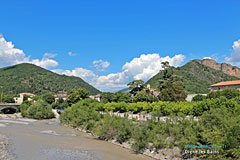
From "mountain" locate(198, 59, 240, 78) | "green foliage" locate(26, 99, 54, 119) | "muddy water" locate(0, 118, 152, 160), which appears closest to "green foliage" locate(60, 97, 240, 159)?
"muddy water" locate(0, 118, 152, 160)

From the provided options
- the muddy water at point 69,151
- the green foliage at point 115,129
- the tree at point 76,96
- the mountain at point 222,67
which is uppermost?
the mountain at point 222,67

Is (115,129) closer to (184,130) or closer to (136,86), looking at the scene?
(184,130)

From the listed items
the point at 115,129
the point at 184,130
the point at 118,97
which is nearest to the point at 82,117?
the point at 115,129

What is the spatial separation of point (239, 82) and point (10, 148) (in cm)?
8474

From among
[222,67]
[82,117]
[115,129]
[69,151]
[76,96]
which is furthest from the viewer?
[222,67]

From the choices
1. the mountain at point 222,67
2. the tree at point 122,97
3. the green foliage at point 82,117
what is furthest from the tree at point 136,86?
the mountain at point 222,67

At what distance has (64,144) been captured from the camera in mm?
29875

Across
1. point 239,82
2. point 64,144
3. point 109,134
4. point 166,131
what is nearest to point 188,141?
point 166,131

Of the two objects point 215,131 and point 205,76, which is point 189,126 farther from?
point 205,76

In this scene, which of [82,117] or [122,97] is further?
[122,97]

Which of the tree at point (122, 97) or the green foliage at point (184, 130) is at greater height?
the tree at point (122, 97)

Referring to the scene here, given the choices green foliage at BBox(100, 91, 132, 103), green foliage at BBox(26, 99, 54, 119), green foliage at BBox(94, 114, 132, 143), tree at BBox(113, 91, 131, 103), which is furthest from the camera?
green foliage at BBox(100, 91, 132, 103)

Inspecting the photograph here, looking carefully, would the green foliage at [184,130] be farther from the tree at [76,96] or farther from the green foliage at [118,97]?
the tree at [76,96]

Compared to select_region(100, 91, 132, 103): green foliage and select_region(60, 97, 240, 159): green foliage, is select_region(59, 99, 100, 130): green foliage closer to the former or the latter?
select_region(60, 97, 240, 159): green foliage
